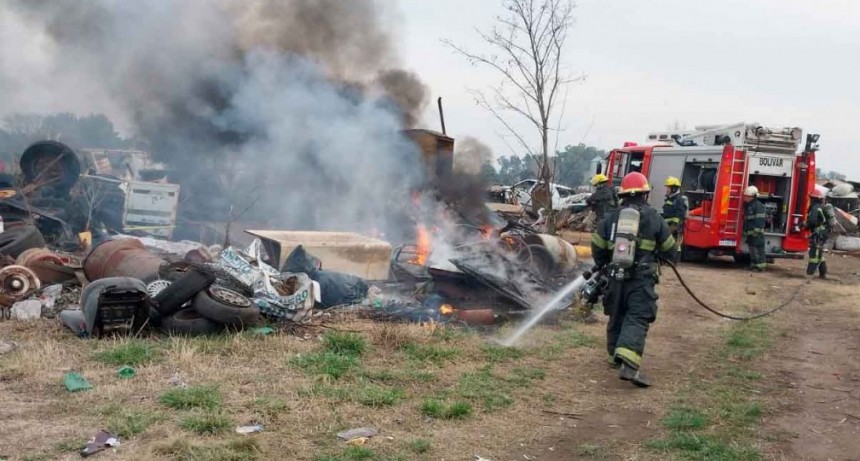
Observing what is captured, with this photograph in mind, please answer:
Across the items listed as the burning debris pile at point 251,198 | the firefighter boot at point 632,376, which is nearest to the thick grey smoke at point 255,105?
Result: the burning debris pile at point 251,198

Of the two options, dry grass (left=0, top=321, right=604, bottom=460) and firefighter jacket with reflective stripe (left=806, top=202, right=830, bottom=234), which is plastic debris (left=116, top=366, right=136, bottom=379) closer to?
dry grass (left=0, top=321, right=604, bottom=460)

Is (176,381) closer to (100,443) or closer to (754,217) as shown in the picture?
(100,443)

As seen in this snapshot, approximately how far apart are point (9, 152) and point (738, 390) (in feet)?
58.3

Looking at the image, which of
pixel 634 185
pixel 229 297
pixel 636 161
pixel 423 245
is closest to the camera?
pixel 634 185

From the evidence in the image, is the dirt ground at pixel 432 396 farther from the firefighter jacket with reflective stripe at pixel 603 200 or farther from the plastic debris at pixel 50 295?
the firefighter jacket with reflective stripe at pixel 603 200

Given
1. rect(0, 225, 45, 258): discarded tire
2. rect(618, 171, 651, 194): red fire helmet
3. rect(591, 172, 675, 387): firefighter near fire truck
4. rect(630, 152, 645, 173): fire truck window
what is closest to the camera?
rect(591, 172, 675, 387): firefighter near fire truck

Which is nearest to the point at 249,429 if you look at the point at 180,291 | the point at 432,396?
the point at 432,396

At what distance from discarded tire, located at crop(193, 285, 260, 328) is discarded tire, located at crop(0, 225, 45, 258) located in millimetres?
3581

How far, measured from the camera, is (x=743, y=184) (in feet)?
44.2

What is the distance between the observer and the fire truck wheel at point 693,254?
14.7m

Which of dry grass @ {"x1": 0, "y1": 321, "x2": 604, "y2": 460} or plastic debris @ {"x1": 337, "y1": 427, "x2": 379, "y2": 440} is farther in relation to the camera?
plastic debris @ {"x1": 337, "y1": 427, "x2": 379, "y2": 440}

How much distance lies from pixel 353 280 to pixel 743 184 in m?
8.67

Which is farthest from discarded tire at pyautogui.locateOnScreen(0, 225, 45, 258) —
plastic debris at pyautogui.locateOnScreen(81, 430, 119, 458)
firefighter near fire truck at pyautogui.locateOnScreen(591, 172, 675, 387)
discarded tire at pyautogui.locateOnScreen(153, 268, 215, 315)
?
firefighter near fire truck at pyautogui.locateOnScreen(591, 172, 675, 387)

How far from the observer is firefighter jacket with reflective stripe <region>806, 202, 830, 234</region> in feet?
41.3
